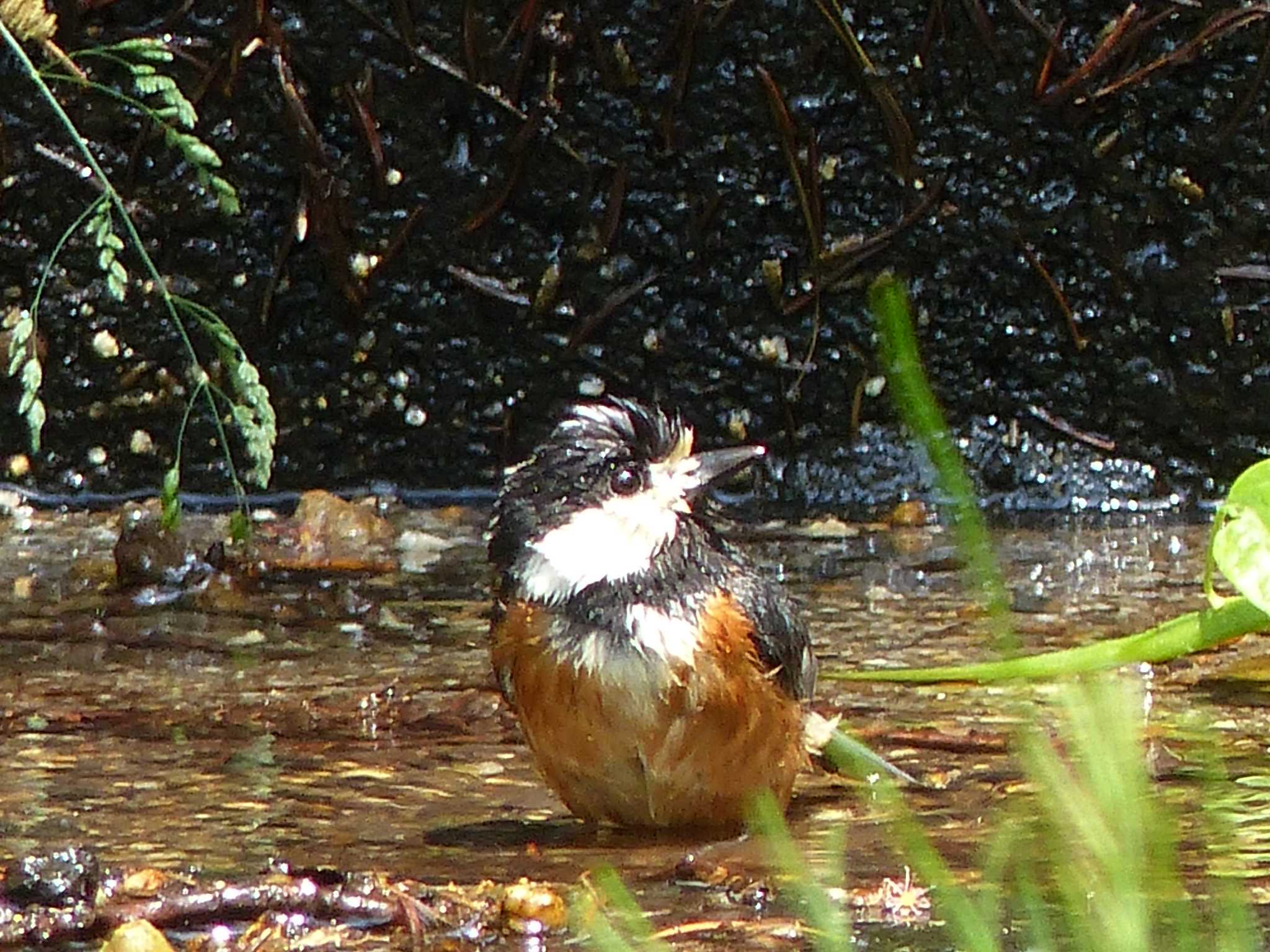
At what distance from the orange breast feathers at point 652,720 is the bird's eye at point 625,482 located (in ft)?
0.99

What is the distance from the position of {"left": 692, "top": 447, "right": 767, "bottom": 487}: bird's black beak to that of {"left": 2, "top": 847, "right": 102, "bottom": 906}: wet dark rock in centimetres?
134

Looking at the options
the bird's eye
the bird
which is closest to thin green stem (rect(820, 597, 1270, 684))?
the bird

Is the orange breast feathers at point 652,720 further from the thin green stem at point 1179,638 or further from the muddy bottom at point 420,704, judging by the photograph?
the thin green stem at point 1179,638

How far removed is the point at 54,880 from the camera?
2615 mm

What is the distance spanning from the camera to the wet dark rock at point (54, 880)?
8.58ft

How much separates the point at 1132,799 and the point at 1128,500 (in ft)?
16.1

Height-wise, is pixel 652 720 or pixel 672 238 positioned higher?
pixel 672 238

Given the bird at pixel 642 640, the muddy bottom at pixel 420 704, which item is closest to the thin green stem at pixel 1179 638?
the muddy bottom at pixel 420 704

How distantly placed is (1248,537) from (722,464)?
2.80 ft

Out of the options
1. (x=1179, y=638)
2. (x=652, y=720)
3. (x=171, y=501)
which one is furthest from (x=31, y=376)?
(x=1179, y=638)

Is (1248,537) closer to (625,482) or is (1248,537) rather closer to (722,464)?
(722,464)

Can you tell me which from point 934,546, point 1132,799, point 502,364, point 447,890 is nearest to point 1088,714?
point 1132,799

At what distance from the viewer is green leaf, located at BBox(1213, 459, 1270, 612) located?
11.1 feet

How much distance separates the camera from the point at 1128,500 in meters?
5.79
